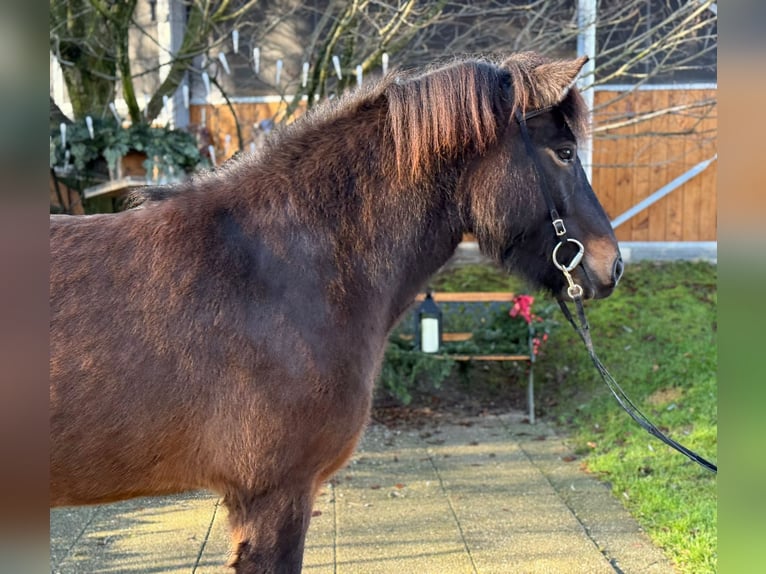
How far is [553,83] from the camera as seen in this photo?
225cm

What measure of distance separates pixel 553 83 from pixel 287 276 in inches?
43.8

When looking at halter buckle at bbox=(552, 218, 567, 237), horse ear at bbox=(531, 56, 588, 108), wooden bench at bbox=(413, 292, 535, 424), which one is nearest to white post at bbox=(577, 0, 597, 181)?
wooden bench at bbox=(413, 292, 535, 424)

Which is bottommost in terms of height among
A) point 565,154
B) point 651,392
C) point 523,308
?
point 651,392

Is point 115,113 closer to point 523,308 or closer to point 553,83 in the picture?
point 523,308

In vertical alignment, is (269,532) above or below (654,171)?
below

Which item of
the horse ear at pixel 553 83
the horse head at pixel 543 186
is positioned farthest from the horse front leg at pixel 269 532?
the horse ear at pixel 553 83

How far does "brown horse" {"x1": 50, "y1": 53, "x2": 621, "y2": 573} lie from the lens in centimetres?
192

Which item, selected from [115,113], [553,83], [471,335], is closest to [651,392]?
[471,335]

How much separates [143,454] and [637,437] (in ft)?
14.6

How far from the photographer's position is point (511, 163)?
88.7 inches

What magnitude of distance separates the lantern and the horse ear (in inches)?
148

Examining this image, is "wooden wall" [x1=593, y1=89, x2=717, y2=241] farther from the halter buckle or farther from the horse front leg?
the horse front leg

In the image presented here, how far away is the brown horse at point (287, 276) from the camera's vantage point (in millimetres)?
1918
